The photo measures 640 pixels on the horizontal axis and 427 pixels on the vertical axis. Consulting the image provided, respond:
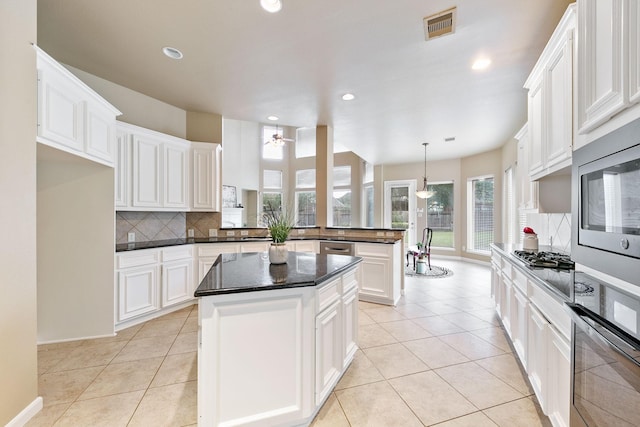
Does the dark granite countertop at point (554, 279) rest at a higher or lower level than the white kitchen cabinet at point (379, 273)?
higher

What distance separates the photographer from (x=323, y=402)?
1.77m

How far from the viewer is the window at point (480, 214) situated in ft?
22.3

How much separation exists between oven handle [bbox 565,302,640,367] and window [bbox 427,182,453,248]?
23.2 feet

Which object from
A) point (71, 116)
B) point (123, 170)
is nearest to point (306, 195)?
point (123, 170)

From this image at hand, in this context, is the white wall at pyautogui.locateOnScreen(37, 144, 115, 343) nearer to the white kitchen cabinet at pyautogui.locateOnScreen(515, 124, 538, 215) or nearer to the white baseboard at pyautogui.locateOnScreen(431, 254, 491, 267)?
the white kitchen cabinet at pyautogui.locateOnScreen(515, 124, 538, 215)

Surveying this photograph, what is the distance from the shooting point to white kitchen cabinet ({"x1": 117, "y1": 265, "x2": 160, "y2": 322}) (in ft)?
9.52

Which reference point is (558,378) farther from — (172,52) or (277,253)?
(172,52)

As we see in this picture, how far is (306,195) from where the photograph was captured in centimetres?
975

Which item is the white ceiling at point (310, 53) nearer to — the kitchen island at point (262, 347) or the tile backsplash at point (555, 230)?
the tile backsplash at point (555, 230)

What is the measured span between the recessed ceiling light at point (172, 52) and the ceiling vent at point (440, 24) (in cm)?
228

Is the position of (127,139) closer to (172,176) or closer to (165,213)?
(172,176)

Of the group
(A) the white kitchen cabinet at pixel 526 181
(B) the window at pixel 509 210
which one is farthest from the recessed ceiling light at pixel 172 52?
(B) the window at pixel 509 210

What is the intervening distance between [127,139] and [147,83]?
0.74m

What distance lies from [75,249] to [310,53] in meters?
3.00
